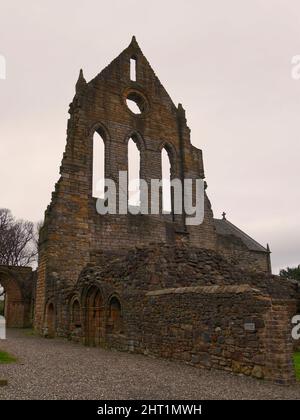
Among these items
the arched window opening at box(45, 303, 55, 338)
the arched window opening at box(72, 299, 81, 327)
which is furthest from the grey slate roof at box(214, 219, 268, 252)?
the arched window opening at box(72, 299, 81, 327)

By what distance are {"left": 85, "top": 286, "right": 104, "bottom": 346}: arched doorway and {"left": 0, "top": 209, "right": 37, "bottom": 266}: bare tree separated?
29100 millimetres

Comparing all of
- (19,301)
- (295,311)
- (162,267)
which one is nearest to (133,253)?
(162,267)

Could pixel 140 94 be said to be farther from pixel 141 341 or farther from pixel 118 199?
pixel 141 341

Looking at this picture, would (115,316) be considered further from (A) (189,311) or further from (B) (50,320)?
(B) (50,320)

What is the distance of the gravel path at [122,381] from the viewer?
225 inches

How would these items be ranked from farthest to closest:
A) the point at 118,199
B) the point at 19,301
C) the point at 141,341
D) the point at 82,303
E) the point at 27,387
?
the point at 19,301 → the point at 118,199 → the point at 82,303 → the point at 141,341 → the point at 27,387

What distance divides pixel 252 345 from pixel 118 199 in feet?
39.2

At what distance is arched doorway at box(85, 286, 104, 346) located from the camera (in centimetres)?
1248

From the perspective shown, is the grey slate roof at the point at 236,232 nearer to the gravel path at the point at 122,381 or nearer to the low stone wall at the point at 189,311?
the low stone wall at the point at 189,311

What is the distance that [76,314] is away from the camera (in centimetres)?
1419

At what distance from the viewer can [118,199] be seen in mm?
18141

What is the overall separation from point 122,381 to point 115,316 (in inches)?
202

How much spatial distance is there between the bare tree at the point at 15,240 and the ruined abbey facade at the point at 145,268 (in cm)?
2430
